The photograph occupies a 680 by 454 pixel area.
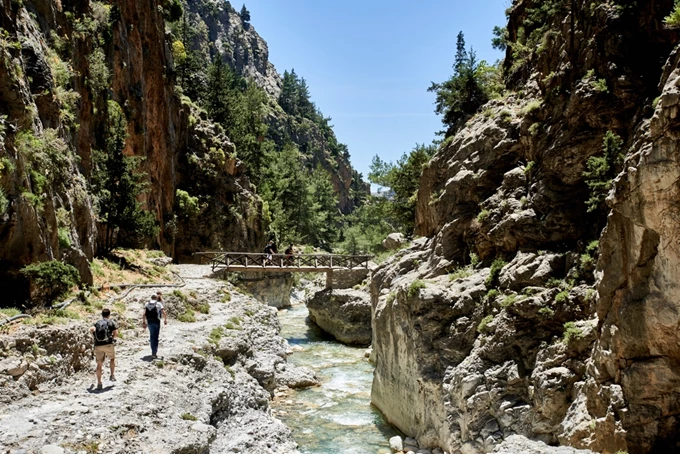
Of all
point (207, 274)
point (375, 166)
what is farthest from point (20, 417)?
point (375, 166)

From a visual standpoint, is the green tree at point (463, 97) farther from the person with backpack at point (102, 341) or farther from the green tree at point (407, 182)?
the person with backpack at point (102, 341)

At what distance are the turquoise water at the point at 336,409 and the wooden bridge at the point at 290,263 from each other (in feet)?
18.8

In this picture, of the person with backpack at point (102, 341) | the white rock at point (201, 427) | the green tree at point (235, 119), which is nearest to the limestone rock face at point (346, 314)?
the white rock at point (201, 427)

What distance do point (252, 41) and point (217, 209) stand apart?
114 metres

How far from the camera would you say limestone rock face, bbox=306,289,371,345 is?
3325 centimetres

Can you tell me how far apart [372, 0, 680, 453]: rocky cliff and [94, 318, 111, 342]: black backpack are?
33.1 feet

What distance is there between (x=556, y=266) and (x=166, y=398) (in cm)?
1164

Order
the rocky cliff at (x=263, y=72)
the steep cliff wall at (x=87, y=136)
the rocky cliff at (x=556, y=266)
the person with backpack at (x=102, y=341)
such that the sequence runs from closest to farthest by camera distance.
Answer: the rocky cliff at (x=556, y=266), the person with backpack at (x=102, y=341), the steep cliff wall at (x=87, y=136), the rocky cliff at (x=263, y=72)

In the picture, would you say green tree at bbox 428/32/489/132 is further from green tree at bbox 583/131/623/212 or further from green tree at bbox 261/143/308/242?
green tree at bbox 261/143/308/242

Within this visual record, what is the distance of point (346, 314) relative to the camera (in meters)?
33.6

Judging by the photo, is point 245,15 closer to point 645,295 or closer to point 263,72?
point 263,72

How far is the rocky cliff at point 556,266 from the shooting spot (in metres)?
10.1

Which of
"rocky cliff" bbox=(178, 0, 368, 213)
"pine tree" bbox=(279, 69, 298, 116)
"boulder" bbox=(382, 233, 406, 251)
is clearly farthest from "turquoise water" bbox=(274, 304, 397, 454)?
"pine tree" bbox=(279, 69, 298, 116)

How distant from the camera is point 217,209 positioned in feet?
142
